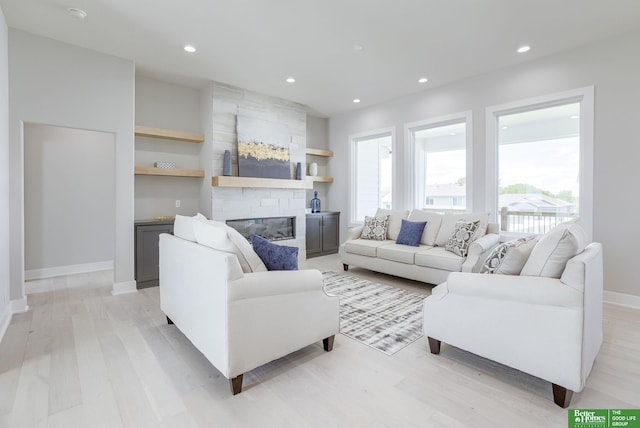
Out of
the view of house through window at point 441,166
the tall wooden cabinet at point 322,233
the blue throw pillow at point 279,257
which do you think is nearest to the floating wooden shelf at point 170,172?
the tall wooden cabinet at point 322,233

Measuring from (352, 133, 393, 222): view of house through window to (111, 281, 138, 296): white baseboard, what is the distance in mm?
4120

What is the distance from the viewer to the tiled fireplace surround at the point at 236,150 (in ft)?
15.8

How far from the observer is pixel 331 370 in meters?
2.08

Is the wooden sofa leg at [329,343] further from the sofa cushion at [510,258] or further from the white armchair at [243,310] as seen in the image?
the sofa cushion at [510,258]

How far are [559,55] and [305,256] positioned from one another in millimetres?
4795

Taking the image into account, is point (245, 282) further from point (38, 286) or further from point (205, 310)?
point (38, 286)

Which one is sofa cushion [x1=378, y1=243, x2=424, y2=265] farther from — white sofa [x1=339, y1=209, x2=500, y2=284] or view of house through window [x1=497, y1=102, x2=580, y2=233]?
view of house through window [x1=497, y1=102, x2=580, y2=233]

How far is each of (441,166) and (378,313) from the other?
10.2ft

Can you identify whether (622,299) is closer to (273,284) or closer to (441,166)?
(441,166)

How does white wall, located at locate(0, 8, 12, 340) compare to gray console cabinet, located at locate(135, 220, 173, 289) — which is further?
gray console cabinet, located at locate(135, 220, 173, 289)

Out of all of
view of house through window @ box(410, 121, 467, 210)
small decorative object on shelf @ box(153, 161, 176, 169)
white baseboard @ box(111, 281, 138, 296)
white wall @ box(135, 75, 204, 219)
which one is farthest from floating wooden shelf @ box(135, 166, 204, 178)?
view of house through window @ box(410, 121, 467, 210)

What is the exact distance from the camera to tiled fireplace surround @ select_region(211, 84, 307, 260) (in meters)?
4.82

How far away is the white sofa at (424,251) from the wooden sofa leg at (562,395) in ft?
5.53

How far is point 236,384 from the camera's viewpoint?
183cm
